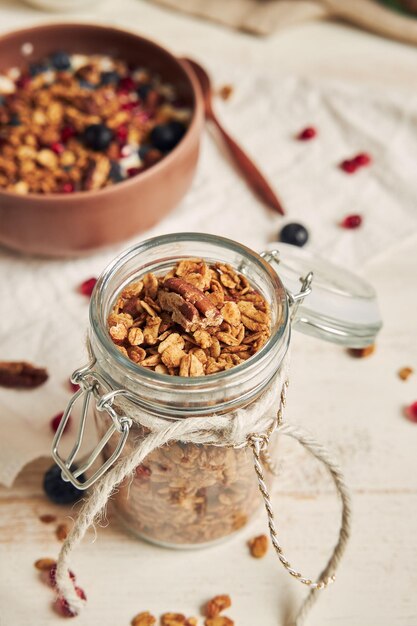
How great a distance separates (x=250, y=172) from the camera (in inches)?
49.6

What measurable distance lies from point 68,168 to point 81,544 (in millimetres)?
543

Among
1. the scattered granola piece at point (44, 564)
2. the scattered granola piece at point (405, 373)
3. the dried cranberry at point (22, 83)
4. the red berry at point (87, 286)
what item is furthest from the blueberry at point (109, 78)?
the scattered granola piece at point (44, 564)

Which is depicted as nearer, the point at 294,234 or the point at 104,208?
the point at 104,208

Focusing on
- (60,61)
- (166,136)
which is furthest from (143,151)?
(60,61)

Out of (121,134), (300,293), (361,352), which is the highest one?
(300,293)

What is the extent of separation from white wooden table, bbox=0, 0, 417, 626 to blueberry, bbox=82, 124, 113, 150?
40 cm

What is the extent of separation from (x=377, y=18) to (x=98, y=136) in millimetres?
690

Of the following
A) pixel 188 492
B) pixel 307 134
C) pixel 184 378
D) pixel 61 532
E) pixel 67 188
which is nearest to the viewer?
pixel 184 378

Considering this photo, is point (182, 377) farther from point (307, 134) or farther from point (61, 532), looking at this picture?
point (307, 134)

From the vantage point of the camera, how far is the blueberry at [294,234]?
3.77 ft

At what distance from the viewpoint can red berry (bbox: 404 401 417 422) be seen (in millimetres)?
969

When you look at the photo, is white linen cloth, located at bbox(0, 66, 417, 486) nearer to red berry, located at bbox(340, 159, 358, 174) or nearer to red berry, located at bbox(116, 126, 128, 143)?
red berry, located at bbox(340, 159, 358, 174)

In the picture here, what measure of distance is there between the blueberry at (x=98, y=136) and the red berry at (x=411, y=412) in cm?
57

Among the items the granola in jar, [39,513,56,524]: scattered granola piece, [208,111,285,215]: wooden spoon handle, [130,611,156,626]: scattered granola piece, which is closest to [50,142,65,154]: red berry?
[208,111,285,215]: wooden spoon handle
